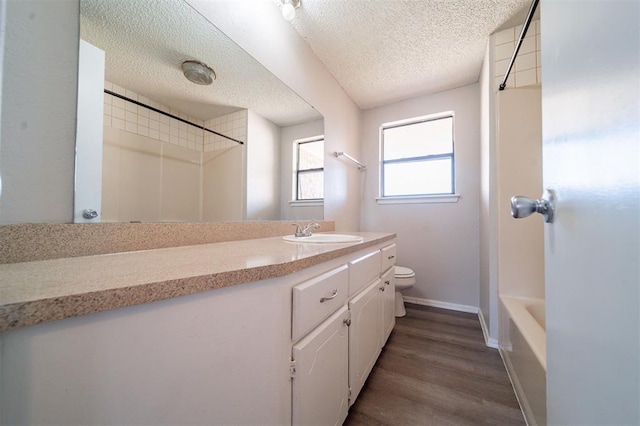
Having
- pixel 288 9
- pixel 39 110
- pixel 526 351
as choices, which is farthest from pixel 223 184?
pixel 526 351

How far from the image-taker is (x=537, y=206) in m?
0.52

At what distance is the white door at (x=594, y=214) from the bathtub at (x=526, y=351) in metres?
0.61

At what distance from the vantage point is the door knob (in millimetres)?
496

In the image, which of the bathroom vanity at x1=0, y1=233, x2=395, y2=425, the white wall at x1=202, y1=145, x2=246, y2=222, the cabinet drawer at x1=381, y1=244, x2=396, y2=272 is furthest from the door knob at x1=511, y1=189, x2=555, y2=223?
the white wall at x1=202, y1=145, x2=246, y2=222

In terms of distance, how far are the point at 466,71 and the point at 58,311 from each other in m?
2.90

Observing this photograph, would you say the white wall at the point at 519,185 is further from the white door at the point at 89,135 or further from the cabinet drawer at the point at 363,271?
the white door at the point at 89,135

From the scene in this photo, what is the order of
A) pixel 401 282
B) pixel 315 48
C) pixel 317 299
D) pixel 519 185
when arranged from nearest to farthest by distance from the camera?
pixel 317 299, pixel 519 185, pixel 315 48, pixel 401 282

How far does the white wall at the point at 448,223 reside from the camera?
7.47ft

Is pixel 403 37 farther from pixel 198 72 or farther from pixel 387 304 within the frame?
pixel 387 304

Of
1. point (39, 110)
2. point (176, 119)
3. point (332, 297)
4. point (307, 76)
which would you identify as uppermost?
point (307, 76)

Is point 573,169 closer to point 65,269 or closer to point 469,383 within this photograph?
point 65,269

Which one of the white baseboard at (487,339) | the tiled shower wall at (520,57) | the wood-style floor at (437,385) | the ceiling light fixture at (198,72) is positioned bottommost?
the wood-style floor at (437,385)

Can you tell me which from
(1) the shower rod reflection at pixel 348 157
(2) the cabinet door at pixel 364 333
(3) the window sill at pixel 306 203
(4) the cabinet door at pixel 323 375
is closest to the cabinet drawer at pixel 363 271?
(2) the cabinet door at pixel 364 333

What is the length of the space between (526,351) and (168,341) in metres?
1.50
